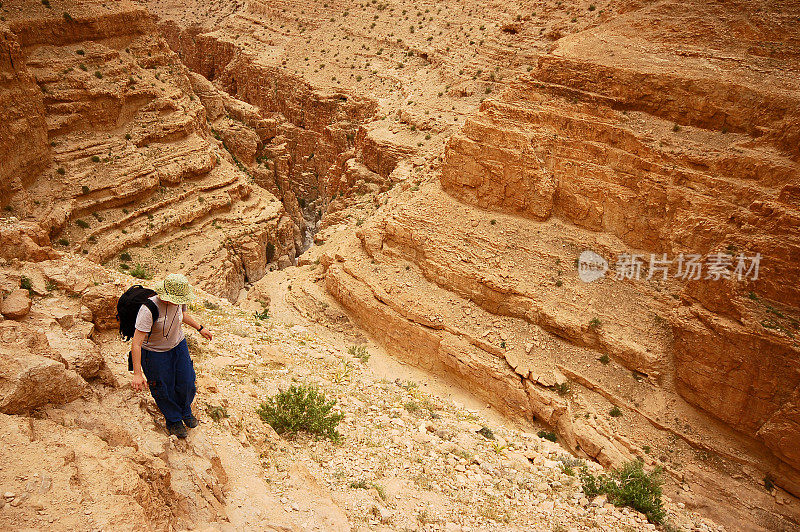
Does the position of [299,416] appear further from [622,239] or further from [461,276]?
[622,239]

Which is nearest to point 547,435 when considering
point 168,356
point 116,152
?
point 168,356

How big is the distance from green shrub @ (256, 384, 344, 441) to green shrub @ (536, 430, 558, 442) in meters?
6.99

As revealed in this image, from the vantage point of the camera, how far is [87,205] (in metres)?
19.2

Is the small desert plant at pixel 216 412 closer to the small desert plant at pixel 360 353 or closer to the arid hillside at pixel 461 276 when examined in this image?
the arid hillside at pixel 461 276

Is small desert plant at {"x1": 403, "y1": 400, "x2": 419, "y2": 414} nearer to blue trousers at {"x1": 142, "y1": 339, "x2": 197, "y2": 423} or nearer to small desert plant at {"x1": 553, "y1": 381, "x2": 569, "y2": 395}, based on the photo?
small desert plant at {"x1": 553, "y1": 381, "x2": 569, "y2": 395}

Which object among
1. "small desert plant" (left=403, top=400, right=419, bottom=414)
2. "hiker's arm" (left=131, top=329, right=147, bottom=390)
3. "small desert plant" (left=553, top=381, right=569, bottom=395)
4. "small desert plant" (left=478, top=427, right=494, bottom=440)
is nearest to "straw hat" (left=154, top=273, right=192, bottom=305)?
"hiker's arm" (left=131, top=329, right=147, bottom=390)

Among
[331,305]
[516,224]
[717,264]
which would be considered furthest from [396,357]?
[717,264]

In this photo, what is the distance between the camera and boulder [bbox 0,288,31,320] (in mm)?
6688

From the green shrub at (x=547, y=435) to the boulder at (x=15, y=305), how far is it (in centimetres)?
1166

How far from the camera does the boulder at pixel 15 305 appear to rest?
263 inches

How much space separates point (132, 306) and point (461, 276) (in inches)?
463

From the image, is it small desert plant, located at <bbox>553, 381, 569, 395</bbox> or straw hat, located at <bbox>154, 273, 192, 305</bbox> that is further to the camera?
small desert plant, located at <bbox>553, 381, 569, 395</bbox>

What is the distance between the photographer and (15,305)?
22.5 ft

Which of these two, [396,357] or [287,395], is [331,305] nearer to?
[396,357]
